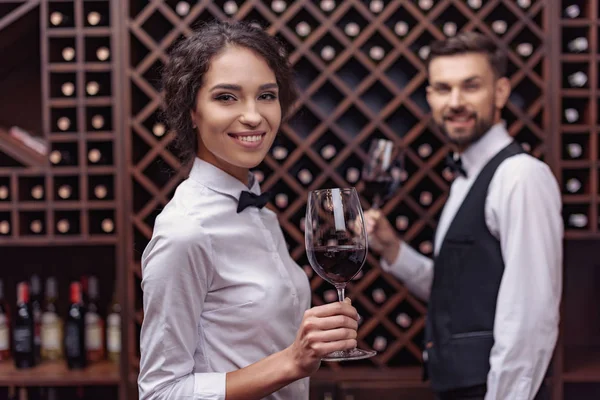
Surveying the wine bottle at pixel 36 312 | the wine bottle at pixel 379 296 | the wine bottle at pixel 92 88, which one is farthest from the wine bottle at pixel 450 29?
the wine bottle at pixel 36 312

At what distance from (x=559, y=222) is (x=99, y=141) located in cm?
167

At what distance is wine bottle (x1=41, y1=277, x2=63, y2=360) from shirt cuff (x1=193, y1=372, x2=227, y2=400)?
5.55ft

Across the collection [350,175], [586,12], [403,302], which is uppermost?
[586,12]

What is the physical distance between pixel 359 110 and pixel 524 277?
100 centimetres

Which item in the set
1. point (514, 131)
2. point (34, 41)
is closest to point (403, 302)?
point (514, 131)

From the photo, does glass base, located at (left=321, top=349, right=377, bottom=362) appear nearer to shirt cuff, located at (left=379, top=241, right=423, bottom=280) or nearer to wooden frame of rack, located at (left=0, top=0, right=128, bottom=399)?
shirt cuff, located at (left=379, top=241, right=423, bottom=280)

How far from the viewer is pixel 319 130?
231 cm

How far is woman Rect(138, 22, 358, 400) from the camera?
1.01 metres

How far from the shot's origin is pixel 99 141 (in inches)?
95.4

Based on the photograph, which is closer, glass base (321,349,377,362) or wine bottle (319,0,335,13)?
glass base (321,349,377,362)

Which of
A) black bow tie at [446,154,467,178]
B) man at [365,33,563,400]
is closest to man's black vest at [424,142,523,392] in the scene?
man at [365,33,563,400]

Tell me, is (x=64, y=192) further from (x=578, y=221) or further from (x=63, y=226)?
(x=578, y=221)

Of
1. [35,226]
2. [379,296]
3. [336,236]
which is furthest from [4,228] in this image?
[336,236]

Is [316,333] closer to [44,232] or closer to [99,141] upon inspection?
[99,141]
